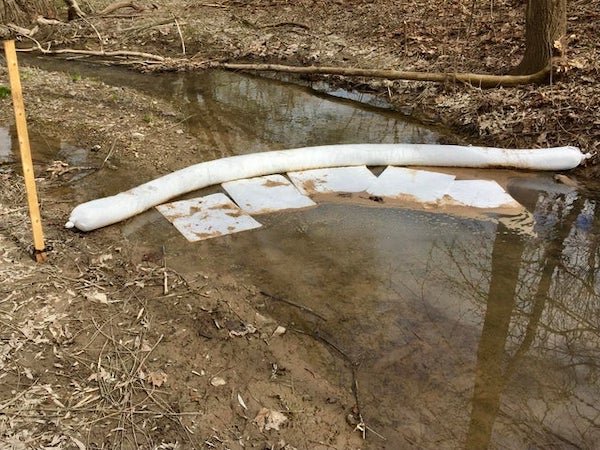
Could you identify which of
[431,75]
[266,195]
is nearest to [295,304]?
[266,195]

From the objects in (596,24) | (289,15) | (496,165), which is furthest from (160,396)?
(289,15)

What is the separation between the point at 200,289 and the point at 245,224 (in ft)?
3.23

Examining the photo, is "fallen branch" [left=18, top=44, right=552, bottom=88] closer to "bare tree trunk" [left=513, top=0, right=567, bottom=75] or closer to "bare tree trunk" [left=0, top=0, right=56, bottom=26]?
"bare tree trunk" [left=513, top=0, right=567, bottom=75]

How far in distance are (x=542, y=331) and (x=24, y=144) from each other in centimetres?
357

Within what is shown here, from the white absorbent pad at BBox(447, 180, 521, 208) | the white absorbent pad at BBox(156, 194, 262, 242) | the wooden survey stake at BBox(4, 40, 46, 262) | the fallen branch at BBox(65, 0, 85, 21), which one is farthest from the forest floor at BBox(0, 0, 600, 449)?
the fallen branch at BBox(65, 0, 85, 21)

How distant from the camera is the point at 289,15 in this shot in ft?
37.9

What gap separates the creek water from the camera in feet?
10.1

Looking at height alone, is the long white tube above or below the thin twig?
above

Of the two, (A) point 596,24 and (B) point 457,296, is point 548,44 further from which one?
(B) point 457,296

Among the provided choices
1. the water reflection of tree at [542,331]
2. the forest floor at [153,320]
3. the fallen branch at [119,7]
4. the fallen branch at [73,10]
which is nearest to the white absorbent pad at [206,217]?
the forest floor at [153,320]

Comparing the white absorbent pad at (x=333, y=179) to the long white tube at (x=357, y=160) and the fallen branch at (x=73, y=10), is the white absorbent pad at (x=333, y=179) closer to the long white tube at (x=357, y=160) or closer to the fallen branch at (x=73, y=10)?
the long white tube at (x=357, y=160)

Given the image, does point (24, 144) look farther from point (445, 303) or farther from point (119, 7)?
point (119, 7)

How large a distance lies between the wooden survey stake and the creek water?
2.68ft

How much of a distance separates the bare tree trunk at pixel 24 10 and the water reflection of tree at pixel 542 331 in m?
10.1
